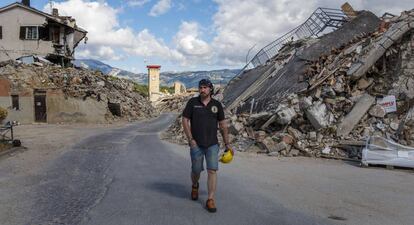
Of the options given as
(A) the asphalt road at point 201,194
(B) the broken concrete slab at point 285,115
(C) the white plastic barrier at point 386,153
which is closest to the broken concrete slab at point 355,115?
(B) the broken concrete slab at point 285,115

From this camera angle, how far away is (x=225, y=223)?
5566 mm

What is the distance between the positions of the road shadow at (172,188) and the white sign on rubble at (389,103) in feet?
29.2

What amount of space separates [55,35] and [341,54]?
31.7 m

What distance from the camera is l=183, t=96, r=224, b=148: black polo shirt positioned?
6.37 meters

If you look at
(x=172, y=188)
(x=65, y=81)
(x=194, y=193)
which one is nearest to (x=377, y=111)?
(x=172, y=188)

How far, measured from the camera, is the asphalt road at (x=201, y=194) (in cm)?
589

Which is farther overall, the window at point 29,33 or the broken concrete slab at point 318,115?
the window at point 29,33

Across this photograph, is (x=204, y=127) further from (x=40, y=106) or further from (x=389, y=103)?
(x=40, y=106)

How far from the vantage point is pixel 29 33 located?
129 feet

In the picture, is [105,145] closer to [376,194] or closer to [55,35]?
[376,194]

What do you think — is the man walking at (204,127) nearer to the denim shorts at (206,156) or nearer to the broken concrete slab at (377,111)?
the denim shorts at (206,156)

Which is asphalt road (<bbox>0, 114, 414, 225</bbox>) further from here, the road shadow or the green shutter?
the green shutter

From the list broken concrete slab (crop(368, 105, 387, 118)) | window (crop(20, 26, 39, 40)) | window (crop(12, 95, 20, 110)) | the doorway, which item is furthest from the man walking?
window (crop(20, 26, 39, 40))

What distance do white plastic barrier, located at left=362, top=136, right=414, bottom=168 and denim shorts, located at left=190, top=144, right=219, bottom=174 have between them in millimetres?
6618
